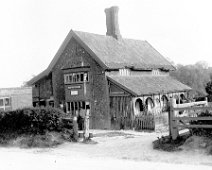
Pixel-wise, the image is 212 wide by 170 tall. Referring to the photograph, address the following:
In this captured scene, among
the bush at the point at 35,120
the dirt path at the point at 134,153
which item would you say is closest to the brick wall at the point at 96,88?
the bush at the point at 35,120

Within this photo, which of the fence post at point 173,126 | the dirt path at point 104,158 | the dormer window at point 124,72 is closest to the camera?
the dirt path at point 104,158

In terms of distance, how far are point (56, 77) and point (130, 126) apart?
386 inches

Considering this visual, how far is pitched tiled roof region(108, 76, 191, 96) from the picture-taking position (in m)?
27.5

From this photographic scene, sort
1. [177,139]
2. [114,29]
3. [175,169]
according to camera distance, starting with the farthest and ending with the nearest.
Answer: [114,29] → [177,139] → [175,169]

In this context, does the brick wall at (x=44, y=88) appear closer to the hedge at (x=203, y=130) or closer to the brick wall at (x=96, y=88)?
the brick wall at (x=96, y=88)

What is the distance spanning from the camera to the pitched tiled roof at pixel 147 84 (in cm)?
2748

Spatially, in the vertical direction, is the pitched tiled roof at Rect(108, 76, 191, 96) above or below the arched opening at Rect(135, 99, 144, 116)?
above

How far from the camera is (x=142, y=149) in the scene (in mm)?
14367

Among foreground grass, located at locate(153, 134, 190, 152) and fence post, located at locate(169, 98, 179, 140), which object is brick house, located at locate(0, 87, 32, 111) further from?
fence post, located at locate(169, 98, 179, 140)

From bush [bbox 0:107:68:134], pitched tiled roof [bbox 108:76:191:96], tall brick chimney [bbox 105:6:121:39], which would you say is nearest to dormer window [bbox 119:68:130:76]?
pitched tiled roof [bbox 108:76:191:96]

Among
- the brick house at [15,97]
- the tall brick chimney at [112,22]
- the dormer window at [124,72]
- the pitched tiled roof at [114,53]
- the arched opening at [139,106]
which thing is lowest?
the arched opening at [139,106]

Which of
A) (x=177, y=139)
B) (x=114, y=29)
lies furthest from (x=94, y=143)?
(x=114, y=29)

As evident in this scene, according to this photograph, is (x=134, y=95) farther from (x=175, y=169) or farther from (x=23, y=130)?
(x=175, y=169)

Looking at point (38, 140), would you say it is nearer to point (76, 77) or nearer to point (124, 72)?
point (76, 77)
